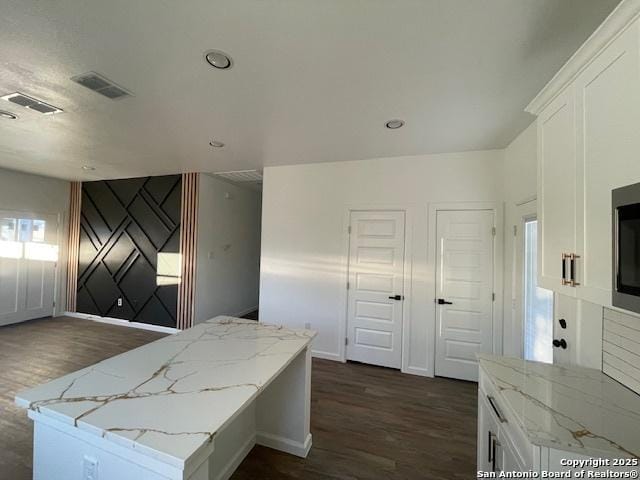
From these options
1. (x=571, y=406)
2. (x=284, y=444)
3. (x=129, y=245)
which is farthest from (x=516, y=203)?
(x=129, y=245)

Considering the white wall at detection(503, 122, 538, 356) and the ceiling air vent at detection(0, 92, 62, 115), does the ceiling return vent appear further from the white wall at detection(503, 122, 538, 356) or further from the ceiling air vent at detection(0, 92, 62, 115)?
the white wall at detection(503, 122, 538, 356)

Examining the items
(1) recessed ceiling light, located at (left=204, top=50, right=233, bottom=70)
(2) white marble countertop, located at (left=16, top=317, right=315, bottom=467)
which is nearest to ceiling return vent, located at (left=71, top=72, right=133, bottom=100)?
(1) recessed ceiling light, located at (left=204, top=50, right=233, bottom=70)

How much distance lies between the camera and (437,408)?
256 centimetres

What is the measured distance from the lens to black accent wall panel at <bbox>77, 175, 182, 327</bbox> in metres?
4.66

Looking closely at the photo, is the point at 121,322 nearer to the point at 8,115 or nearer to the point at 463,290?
the point at 8,115

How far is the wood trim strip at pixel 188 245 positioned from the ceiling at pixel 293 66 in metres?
1.55

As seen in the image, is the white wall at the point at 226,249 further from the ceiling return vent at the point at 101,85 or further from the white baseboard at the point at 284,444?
the white baseboard at the point at 284,444

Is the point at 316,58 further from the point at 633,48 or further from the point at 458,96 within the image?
the point at 633,48

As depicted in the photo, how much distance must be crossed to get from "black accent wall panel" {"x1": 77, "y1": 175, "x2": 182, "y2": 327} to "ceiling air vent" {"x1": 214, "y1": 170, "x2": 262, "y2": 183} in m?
0.80

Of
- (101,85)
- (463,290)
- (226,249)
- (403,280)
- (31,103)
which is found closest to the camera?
(101,85)

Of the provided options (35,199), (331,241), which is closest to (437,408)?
(331,241)

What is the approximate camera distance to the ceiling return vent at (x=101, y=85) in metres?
1.83

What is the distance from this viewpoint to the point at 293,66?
168cm

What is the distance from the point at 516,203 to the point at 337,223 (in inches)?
79.1
